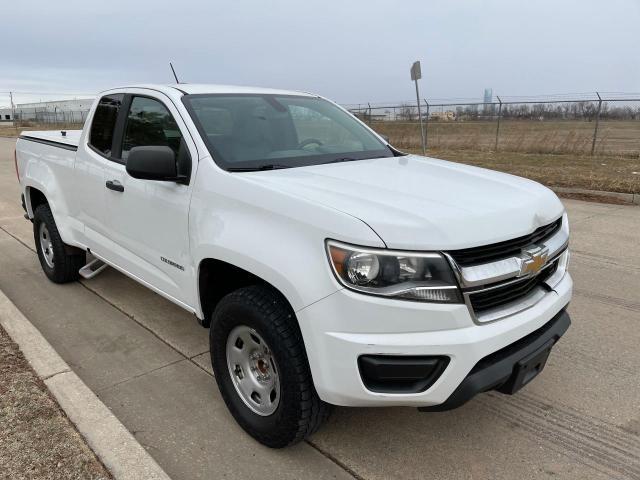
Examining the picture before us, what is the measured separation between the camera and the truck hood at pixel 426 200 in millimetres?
2164

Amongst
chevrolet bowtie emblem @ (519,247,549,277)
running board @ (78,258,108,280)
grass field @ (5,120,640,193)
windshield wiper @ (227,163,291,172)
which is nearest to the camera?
chevrolet bowtie emblem @ (519,247,549,277)

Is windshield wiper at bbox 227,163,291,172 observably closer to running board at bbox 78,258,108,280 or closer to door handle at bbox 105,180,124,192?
door handle at bbox 105,180,124,192

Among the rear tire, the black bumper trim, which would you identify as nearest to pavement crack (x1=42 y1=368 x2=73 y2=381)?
the rear tire

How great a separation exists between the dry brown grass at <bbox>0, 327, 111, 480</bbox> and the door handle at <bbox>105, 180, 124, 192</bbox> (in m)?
1.28

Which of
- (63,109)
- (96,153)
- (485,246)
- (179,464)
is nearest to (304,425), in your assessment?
(179,464)

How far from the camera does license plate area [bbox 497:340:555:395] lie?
237 cm

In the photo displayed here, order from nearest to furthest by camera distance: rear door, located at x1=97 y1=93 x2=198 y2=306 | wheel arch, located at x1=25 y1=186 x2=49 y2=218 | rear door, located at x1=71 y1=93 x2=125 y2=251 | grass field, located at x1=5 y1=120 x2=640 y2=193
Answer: rear door, located at x1=97 y1=93 x2=198 y2=306
rear door, located at x1=71 y1=93 x2=125 y2=251
wheel arch, located at x1=25 y1=186 x2=49 y2=218
grass field, located at x1=5 y1=120 x2=640 y2=193

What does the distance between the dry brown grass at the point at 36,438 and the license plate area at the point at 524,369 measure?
1.86 meters

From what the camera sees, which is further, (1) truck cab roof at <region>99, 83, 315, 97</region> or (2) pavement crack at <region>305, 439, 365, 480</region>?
(1) truck cab roof at <region>99, 83, 315, 97</region>

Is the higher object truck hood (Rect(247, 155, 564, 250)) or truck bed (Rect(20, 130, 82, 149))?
truck bed (Rect(20, 130, 82, 149))

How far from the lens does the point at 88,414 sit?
2924 millimetres

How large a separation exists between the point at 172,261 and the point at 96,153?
148 cm

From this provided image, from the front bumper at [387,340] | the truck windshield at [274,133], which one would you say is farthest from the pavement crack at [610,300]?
the front bumper at [387,340]

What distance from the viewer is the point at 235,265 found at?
8.54 feet
